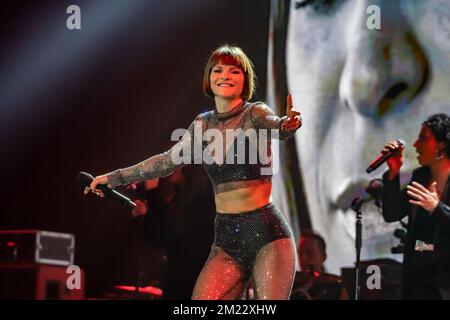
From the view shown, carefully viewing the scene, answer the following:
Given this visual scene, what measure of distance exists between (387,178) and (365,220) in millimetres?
1445

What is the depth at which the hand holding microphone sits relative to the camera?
5.16m

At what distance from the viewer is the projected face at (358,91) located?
683cm

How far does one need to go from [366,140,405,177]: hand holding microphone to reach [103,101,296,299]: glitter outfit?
152 cm

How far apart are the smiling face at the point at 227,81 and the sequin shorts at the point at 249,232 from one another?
0.55 metres

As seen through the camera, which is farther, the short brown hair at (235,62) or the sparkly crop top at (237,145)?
the short brown hair at (235,62)

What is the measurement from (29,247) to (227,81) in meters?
2.91

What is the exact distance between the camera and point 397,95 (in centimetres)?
686

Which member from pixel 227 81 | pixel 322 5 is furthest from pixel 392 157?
pixel 322 5

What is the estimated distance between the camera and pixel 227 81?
3865mm
